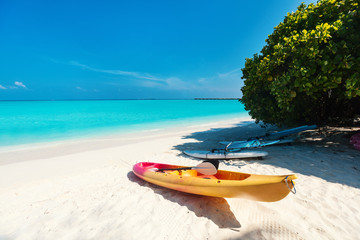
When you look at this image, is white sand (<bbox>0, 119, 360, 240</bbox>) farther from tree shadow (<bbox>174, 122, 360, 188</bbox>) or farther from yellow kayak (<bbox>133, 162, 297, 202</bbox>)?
yellow kayak (<bbox>133, 162, 297, 202</bbox>)

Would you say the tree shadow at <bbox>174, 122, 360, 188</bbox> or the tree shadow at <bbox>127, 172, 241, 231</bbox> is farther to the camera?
the tree shadow at <bbox>174, 122, 360, 188</bbox>

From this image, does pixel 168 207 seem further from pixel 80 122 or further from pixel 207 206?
pixel 80 122

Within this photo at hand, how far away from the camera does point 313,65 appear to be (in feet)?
19.2

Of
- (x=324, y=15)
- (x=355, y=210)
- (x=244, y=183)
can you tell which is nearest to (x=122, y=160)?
(x=244, y=183)

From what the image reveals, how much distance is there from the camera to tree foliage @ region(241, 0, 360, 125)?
18.0 ft

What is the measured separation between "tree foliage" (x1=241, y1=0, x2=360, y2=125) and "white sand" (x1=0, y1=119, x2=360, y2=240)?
8.55 feet

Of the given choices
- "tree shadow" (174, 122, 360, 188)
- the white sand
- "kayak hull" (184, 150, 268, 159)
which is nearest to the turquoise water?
the white sand

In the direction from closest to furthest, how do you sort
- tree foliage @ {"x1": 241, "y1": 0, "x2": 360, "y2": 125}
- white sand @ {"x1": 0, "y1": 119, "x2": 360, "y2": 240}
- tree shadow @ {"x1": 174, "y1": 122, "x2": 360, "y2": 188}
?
white sand @ {"x1": 0, "y1": 119, "x2": 360, "y2": 240}, tree shadow @ {"x1": 174, "y1": 122, "x2": 360, "y2": 188}, tree foliage @ {"x1": 241, "y1": 0, "x2": 360, "y2": 125}

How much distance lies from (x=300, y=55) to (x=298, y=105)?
281 centimetres

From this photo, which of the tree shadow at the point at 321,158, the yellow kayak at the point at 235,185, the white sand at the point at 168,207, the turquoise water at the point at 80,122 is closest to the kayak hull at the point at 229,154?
the tree shadow at the point at 321,158

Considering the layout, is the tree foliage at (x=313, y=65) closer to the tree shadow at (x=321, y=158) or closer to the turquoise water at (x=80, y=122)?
the tree shadow at (x=321, y=158)

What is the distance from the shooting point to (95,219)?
368 cm

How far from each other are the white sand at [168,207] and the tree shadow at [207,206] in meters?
0.02

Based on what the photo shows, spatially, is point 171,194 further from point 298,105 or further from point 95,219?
point 298,105
